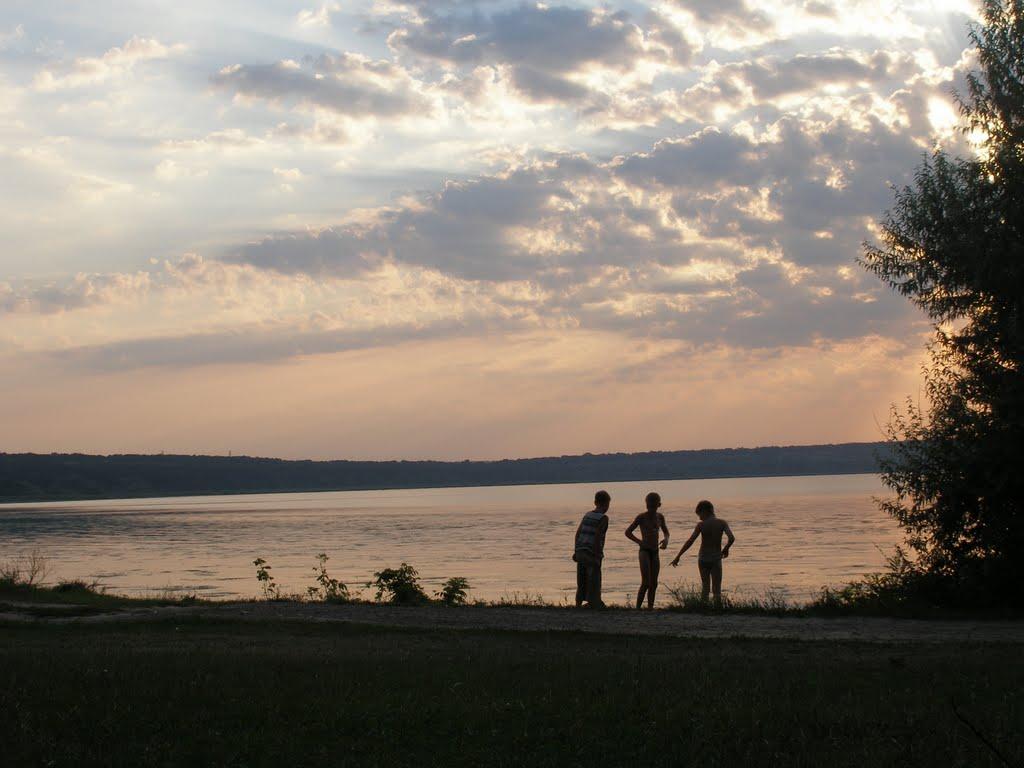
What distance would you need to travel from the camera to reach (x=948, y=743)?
7.91 metres

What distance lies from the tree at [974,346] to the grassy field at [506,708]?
6.89 metres

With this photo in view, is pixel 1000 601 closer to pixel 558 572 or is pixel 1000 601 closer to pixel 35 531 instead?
→ pixel 558 572

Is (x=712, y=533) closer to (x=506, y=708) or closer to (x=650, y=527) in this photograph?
(x=650, y=527)

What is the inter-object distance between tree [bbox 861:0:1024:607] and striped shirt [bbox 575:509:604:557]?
5379 millimetres

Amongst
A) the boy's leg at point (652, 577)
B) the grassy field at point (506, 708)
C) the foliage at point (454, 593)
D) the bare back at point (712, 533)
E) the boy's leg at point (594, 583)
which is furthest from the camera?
the foliage at point (454, 593)

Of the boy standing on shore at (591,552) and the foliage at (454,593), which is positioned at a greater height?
the boy standing on shore at (591,552)

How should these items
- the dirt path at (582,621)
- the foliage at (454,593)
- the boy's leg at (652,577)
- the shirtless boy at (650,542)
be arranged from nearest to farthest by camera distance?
the dirt path at (582,621) < the shirtless boy at (650,542) < the boy's leg at (652,577) < the foliage at (454,593)

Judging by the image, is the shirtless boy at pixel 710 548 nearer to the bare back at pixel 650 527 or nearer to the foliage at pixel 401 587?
the bare back at pixel 650 527

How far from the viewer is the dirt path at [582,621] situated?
15211mm

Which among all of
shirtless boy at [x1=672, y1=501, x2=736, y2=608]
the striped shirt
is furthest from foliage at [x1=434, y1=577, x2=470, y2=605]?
shirtless boy at [x1=672, y1=501, x2=736, y2=608]

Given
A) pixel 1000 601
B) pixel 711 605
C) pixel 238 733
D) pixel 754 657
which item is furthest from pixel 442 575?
pixel 238 733

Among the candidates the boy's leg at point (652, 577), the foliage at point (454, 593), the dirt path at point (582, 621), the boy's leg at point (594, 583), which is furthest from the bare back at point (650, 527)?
the foliage at point (454, 593)

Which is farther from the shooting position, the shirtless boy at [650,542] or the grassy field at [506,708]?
the shirtless boy at [650,542]

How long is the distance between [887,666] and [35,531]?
68.1m
